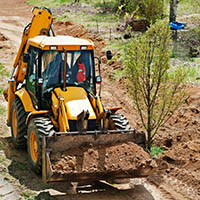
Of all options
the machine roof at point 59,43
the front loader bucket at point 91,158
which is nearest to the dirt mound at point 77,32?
the machine roof at point 59,43

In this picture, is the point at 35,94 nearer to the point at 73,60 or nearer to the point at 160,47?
the point at 73,60

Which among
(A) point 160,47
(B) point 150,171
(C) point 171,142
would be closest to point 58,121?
(B) point 150,171

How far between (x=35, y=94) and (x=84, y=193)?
120 inches

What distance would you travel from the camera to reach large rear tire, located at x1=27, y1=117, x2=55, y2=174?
988cm

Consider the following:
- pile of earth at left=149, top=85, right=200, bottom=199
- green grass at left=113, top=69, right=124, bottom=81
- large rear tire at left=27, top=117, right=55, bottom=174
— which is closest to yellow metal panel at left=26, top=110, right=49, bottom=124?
large rear tire at left=27, top=117, right=55, bottom=174

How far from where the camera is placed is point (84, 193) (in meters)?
9.83

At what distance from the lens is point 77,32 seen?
29.5 meters

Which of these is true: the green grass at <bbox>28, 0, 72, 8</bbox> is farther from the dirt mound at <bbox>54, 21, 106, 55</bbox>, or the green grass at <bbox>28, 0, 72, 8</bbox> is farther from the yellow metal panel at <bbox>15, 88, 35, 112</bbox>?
the yellow metal panel at <bbox>15, 88, 35, 112</bbox>

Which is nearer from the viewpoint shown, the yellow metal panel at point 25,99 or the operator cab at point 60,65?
the operator cab at point 60,65

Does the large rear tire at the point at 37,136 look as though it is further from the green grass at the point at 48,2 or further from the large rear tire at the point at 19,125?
the green grass at the point at 48,2

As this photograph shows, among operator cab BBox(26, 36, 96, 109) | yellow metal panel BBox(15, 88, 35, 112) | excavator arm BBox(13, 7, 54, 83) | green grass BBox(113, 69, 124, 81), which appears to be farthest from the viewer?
green grass BBox(113, 69, 124, 81)

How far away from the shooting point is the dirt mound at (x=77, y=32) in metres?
25.6

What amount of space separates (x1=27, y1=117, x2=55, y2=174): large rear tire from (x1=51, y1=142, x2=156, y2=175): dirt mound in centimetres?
70

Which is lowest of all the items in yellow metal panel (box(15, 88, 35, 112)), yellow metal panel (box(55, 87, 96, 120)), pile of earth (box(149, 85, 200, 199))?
pile of earth (box(149, 85, 200, 199))
